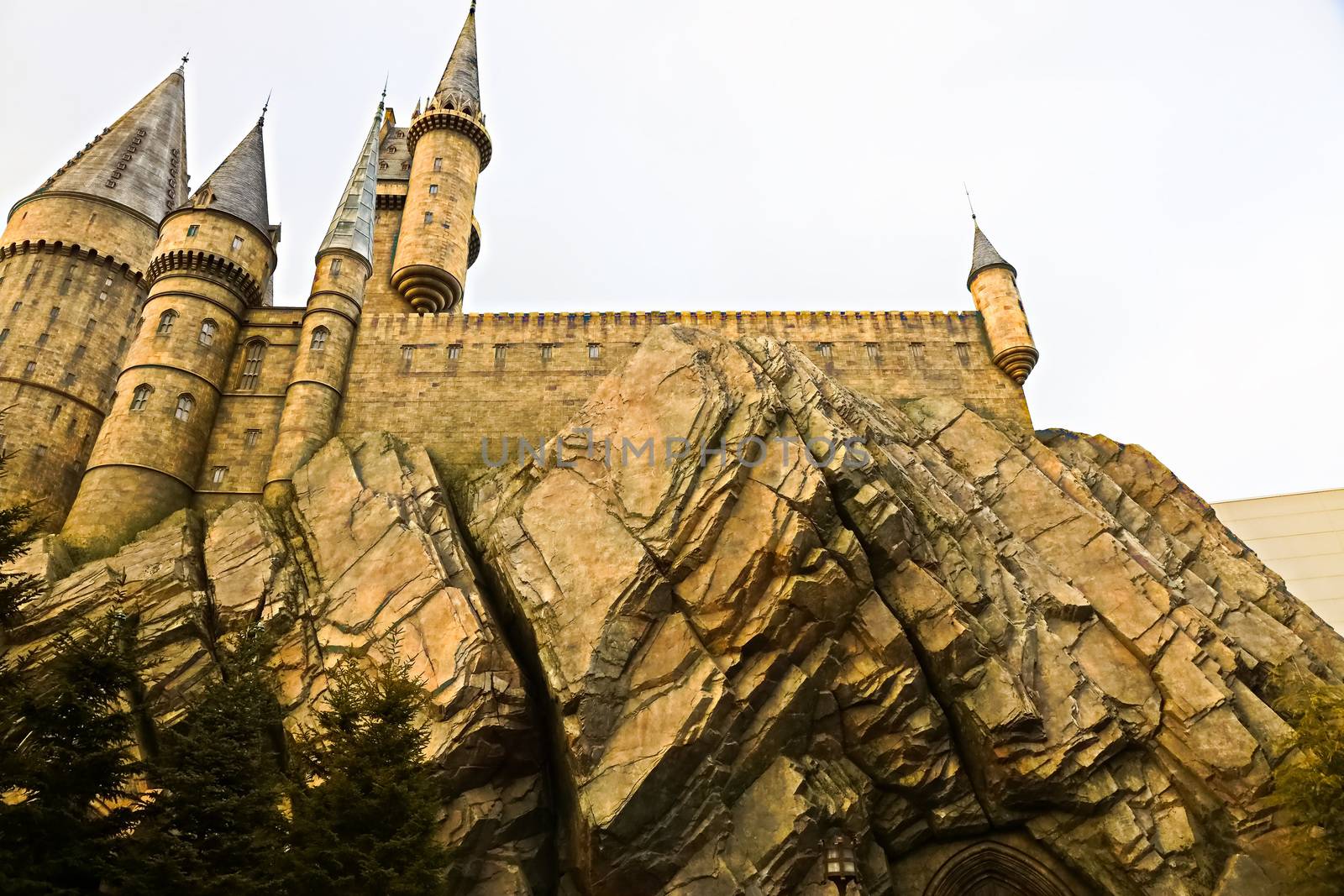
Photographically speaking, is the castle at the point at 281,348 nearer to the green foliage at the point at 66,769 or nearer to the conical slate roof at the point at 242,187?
the conical slate roof at the point at 242,187

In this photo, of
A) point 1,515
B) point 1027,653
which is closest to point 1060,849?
point 1027,653

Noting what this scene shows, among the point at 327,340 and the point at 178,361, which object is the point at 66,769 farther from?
the point at 327,340

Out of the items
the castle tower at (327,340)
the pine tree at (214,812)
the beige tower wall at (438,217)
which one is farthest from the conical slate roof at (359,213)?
the pine tree at (214,812)

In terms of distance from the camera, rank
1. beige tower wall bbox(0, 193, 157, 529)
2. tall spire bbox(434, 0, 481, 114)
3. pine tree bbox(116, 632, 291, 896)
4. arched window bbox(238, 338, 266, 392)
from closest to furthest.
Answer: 1. pine tree bbox(116, 632, 291, 896)
2. arched window bbox(238, 338, 266, 392)
3. beige tower wall bbox(0, 193, 157, 529)
4. tall spire bbox(434, 0, 481, 114)

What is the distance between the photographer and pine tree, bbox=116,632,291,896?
15.2m

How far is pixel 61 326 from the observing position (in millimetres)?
38500

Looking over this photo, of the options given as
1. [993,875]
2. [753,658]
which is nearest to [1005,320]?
[753,658]

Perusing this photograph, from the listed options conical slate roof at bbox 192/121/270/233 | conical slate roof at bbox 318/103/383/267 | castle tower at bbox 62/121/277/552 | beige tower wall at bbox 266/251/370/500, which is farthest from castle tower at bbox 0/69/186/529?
conical slate roof at bbox 318/103/383/267

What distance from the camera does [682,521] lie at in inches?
930

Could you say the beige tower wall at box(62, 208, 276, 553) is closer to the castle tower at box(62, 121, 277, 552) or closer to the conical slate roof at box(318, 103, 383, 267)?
the castle tower at box(62, 121, 277, 552)

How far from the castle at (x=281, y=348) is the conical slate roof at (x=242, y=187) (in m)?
0.11

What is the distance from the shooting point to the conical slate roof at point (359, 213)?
35.2m

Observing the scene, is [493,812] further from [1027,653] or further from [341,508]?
[1027,653]

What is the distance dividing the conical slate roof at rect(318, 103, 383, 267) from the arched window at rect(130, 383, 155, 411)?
8.90 metres
